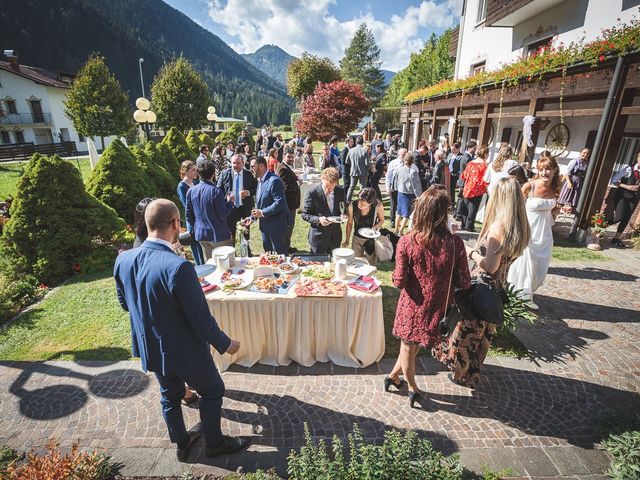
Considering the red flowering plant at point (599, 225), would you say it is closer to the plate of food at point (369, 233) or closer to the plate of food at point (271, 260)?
the plate of food at point (369, 233)

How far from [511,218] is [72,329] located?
5.93m

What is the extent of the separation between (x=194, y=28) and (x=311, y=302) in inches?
8805

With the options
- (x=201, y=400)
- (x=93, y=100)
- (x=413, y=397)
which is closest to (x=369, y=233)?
(x=413, y=397)

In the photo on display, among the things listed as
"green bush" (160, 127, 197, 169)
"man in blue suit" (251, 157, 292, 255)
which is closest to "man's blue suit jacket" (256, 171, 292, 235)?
"man in blue suit" (251, 157, 292, 255)

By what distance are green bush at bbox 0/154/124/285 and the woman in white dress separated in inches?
320

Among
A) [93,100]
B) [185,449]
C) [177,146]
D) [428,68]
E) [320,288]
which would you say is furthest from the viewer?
[428,68]

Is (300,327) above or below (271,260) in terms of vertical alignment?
below

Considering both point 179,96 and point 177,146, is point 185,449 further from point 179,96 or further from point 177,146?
point 179,96

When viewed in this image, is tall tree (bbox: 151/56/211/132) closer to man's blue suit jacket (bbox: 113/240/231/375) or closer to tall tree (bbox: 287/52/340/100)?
tall tree (bbox: 287/52/340/100)

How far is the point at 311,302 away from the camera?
3.59 m

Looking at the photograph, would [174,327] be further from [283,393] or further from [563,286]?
[563,286]

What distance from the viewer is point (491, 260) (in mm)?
3186

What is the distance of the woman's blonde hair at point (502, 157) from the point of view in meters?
6.56

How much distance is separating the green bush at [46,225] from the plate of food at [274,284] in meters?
4.97
